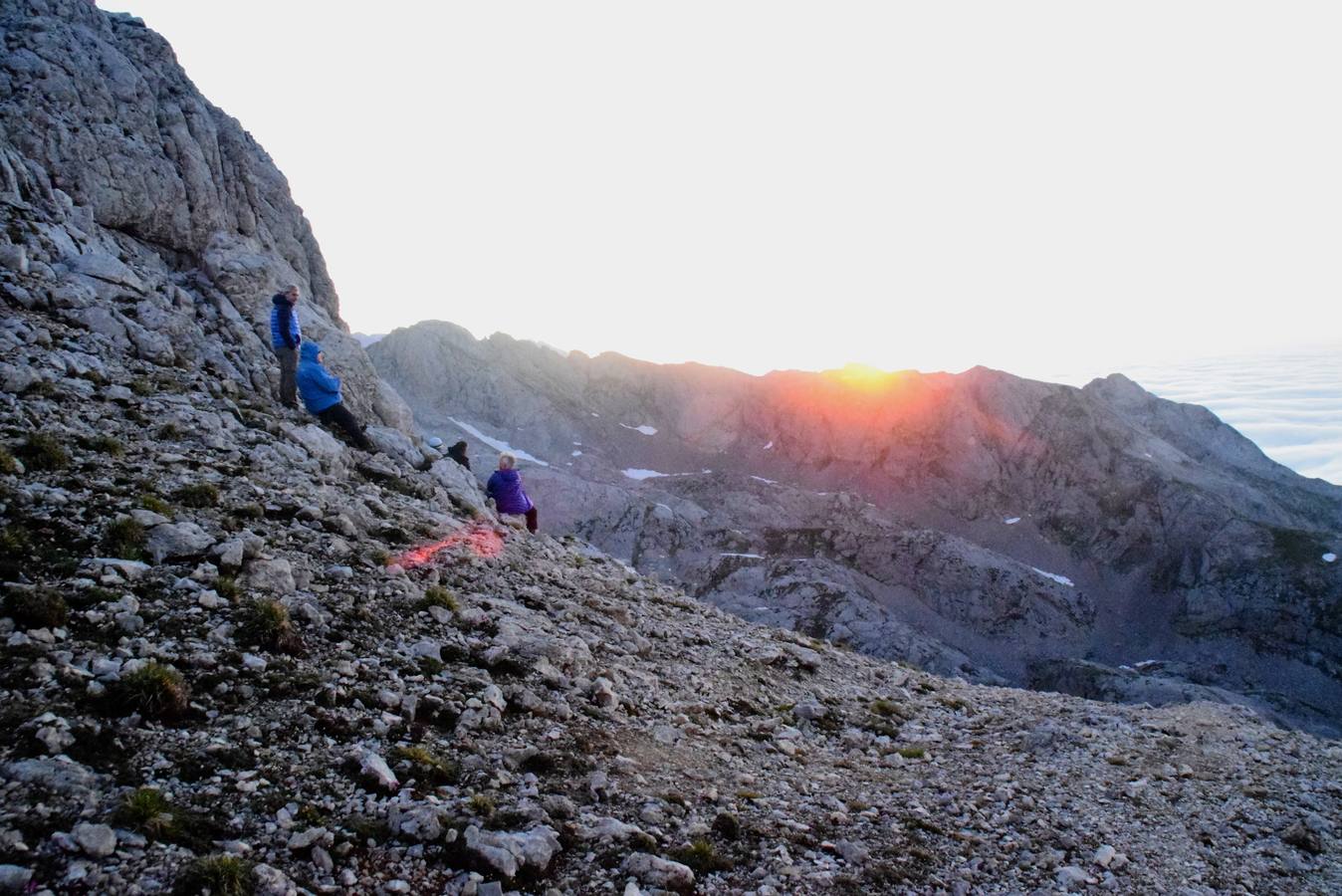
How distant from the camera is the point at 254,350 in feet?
87.4

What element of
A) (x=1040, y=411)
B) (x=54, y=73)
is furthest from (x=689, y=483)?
(x=54, y=73)

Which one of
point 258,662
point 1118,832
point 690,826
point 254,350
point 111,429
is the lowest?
point 1118,832

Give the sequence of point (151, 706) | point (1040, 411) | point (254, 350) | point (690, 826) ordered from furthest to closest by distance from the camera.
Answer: point (1040, 411) < point (254, 350) < point (690, 826) < point (151, 706)

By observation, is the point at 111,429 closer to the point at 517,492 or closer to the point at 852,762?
the point at 517,492

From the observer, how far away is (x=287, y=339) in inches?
934

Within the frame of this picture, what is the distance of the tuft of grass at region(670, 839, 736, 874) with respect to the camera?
8918 mm

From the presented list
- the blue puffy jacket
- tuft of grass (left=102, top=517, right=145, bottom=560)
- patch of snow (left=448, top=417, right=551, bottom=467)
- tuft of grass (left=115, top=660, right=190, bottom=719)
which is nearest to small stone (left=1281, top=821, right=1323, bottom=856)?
tuft of grass (left=115, top=660, right=190, bottom=719)

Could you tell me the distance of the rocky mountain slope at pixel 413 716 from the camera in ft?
25.0

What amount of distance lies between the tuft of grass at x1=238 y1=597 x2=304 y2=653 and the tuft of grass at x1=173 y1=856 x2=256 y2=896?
4.41m

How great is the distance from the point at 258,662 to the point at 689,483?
17228 centimetres

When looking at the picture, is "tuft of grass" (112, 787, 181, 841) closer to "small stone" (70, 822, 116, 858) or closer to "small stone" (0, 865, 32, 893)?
"small stone" (70, 822, 116, 858)

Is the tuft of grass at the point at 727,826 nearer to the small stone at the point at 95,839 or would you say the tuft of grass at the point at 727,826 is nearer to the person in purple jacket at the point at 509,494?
the small stone at the point at 95,839

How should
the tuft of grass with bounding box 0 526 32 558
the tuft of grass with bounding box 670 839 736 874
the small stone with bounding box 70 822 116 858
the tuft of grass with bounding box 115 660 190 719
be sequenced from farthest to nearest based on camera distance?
the tuft of grass with bounding box 0 526 32 558
the tuft of grass with bounding box 670 839 736 874
the tuft of grass with bounding box 115 660 190 719
the small stone with bounding box 70 822 116 858

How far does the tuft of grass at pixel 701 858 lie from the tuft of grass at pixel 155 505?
1036 centimetres
